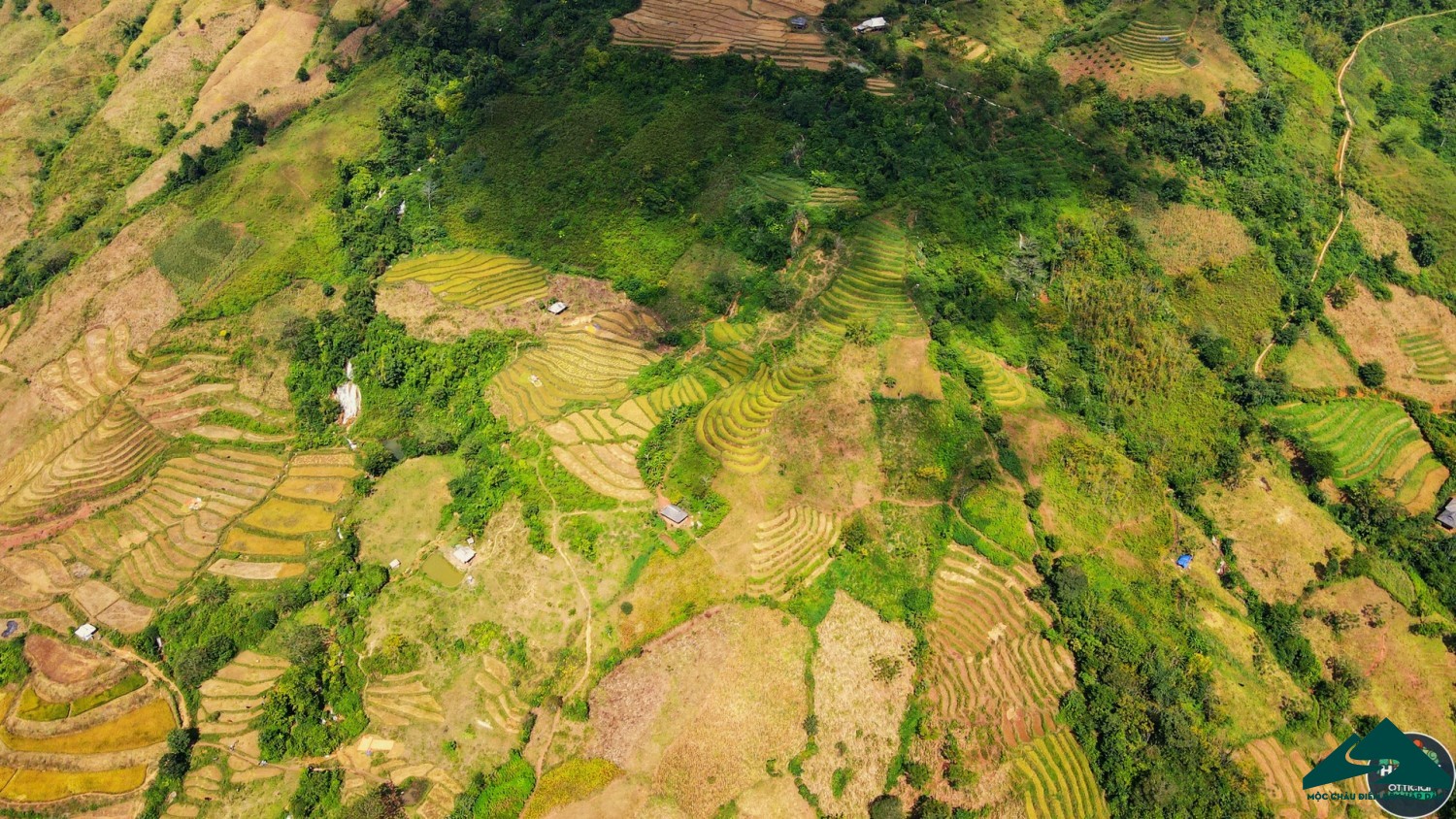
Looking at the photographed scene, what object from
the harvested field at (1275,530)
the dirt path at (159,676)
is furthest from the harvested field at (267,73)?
the harvested field at (1275,530)

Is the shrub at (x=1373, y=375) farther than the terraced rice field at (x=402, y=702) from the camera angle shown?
Yes

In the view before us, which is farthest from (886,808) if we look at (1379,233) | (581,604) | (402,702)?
(1379,233)

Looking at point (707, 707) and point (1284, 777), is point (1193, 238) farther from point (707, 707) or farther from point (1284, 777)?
point (707, 707)

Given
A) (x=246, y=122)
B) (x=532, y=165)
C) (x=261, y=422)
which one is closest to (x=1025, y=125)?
(x=532, y=165)

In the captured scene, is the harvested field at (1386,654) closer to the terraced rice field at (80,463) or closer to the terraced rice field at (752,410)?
the terraced rice field at (752,410)

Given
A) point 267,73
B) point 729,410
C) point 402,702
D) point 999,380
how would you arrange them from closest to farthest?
point 402,702 → point 729,410 → point 999,380 → point 267,73

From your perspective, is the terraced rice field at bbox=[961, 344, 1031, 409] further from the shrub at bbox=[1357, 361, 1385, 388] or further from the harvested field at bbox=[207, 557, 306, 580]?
the harvested field at bbox=[207, 557, 306, 580]
